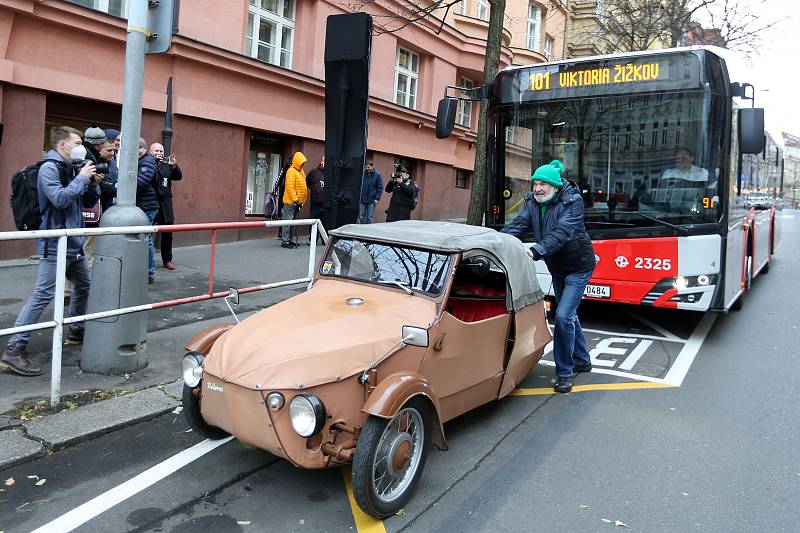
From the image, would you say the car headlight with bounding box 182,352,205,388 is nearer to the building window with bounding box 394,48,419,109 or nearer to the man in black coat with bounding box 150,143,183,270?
the man in black coat with bounding box 150,143,183,270

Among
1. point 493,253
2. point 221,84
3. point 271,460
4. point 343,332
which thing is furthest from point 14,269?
point 221,84

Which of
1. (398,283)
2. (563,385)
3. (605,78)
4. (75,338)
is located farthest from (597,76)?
(75,338)

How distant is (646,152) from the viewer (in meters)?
7.58

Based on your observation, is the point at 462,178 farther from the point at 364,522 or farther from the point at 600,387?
the point at 364,522

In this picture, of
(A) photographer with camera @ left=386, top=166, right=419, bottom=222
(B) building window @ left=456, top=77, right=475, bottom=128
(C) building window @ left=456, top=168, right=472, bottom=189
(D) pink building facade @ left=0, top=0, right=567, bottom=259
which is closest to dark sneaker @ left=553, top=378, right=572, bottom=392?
(D) pink building facade @ left=0, top=0, right=567, bottom=259

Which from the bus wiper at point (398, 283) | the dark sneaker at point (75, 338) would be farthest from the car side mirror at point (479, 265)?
the dark sneaker at point (75, 338)

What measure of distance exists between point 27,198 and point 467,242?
11.6 feet

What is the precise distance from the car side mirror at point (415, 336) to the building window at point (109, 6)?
32.2 ft

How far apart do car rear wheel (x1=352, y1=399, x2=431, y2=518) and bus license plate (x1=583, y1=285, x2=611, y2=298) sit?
4.62 meters

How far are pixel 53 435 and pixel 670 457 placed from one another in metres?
3.93

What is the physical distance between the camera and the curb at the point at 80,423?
3963 millimetres

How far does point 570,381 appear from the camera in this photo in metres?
5.76

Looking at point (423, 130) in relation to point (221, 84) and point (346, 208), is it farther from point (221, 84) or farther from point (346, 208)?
point (346, 208)

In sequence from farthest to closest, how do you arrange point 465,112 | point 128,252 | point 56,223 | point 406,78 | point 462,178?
point 462,178, point 465,112, point 406,78, point 56,223, point 128,252
